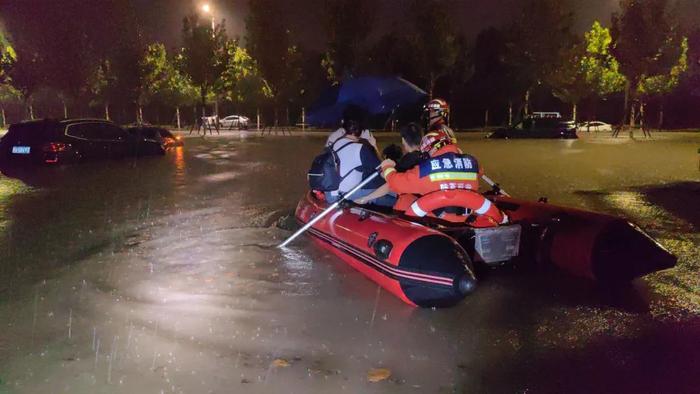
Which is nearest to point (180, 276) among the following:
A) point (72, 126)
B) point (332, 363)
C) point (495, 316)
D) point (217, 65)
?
point (332, 363)

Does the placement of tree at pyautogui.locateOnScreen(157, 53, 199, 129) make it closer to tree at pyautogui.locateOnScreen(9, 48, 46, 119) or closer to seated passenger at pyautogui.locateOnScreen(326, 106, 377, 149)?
tree at pyautogui.locateOnScreen(9, 48, 46, 119)

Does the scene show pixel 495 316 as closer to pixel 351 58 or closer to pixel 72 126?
pixel 72 126

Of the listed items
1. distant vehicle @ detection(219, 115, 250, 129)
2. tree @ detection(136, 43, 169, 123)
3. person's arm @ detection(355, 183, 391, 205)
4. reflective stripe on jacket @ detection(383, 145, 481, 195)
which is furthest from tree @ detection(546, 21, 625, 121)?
reflective stripe on jacket @ detection(383, 145, 481, 195)

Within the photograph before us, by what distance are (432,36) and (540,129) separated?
10467mm

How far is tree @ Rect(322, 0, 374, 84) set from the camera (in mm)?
38312

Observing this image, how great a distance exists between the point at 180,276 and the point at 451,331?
10.1 feet

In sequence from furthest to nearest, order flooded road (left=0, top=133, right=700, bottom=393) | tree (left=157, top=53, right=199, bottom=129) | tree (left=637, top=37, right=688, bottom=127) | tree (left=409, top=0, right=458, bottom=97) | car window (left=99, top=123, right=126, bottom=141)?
tree (left=157, top=53, right=199, bottom=129)
tree (left=637, top=37, right=688, bottom=127)
tree (left=409, top=0, right=458, bottom=97)
car window (left=99, top=123, right=126, bottom=141)
flooded road (left=0, top=133, right=700, bottom=393)

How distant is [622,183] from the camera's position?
525 inches

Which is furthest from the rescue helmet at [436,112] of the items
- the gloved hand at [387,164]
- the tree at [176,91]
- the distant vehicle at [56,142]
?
the tree at [176,91]

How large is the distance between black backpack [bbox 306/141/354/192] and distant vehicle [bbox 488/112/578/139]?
26.7m

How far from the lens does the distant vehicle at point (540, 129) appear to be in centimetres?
3200

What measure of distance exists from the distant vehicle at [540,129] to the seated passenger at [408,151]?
2712 cm

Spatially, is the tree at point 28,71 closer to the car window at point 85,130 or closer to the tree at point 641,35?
the car window at point 85,130

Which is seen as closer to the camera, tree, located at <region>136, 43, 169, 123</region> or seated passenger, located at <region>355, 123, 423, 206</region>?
seated passenger, located at <region>355, 123, 423, 206</region>
